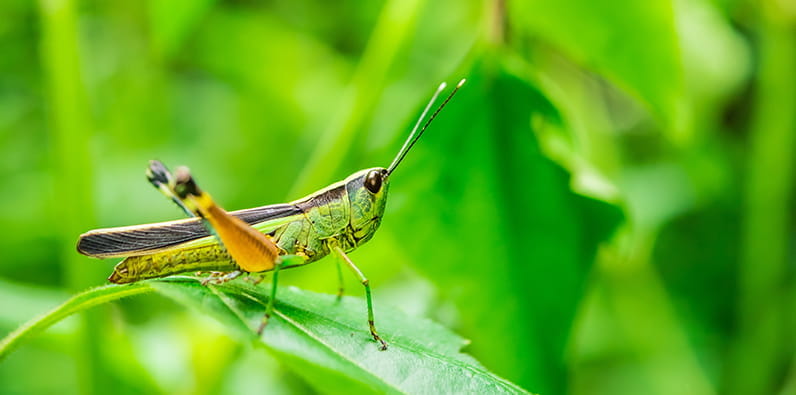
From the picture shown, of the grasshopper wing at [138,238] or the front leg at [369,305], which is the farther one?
the grasshopper wing at [138,238]

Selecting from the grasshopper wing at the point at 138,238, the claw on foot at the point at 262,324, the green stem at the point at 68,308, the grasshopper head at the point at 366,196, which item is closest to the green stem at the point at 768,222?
the grasshopper head at the point at 366,196

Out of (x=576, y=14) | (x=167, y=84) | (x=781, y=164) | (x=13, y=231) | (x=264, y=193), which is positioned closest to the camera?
(x=576, y=14)

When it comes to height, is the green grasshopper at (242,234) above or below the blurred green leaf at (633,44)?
below

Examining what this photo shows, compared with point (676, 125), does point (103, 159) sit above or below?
below

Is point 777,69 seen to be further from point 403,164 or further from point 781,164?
point 403,164

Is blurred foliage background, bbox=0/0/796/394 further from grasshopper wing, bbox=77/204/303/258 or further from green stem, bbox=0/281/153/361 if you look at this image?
green stem, bbox=0/281/153/361

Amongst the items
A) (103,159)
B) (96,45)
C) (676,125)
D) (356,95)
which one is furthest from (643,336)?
(96,45)

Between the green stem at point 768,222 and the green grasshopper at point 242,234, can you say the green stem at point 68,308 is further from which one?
the green stem at point 768,222
